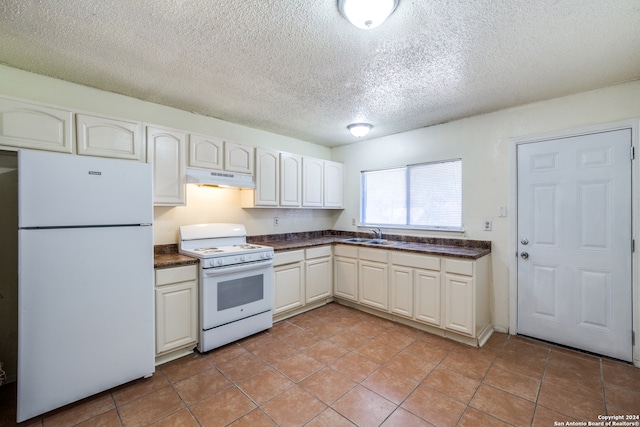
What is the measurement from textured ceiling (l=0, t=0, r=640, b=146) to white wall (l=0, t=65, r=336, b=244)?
12cm

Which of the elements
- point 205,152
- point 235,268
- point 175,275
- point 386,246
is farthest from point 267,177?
point 386,246

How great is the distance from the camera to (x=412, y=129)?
3.68 metres

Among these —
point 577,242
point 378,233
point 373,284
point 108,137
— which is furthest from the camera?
point 378,233

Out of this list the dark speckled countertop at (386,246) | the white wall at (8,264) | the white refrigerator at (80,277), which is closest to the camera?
the white refrigerator at (80,277)

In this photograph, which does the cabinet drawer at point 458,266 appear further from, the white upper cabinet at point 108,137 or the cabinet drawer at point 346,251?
the white upper cabinet at point 108,137

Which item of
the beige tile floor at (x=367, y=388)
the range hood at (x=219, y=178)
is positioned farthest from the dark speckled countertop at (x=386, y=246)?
the beige tile floor at (x=367, y=388)

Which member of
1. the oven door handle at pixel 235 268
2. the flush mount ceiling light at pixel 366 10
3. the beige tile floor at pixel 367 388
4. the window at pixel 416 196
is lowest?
the beige tile floor at pixel 367 388

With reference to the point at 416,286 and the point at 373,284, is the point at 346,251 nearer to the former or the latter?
the point at 373,284

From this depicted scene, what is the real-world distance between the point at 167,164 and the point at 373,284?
262cm

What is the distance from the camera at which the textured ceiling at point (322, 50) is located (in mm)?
1524

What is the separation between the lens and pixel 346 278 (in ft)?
12.2

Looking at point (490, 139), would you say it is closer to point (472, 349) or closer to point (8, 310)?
point (472, 349)

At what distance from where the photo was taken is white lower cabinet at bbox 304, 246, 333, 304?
3547mm

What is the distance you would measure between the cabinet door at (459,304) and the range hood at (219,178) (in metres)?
2.39
